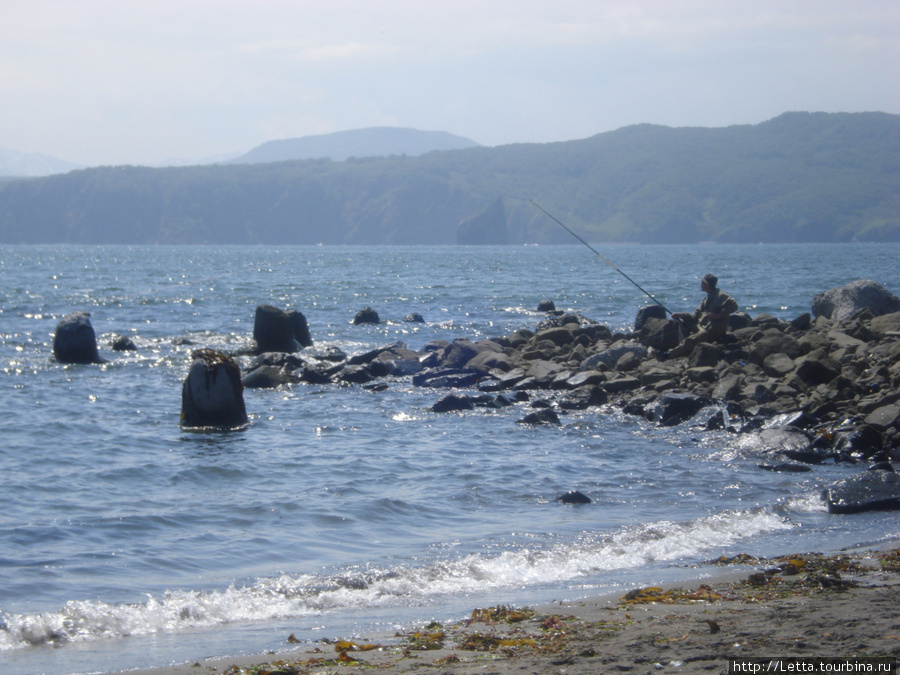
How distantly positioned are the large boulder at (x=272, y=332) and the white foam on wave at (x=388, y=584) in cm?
1535

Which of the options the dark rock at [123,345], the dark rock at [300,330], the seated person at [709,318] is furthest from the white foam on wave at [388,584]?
the dark rock at [123,345]

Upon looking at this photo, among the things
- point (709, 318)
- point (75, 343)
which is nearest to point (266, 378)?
point (75, 343)

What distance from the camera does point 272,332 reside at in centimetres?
2262

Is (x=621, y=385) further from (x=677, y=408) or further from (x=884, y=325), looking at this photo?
(x=884, y=325)

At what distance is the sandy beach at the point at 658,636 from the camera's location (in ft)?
15.2

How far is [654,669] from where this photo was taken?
4535 mm

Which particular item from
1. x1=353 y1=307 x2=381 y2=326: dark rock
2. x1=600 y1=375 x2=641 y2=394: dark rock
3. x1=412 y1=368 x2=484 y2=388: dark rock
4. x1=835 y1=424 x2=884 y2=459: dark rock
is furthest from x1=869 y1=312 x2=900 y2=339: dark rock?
x1=353 y1=307 x2=381 y2=326: dark rock

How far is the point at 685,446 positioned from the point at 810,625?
7.75 m

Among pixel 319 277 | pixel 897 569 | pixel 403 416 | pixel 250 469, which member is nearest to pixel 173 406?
pixel 403 416

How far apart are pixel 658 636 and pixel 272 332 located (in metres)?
Result: 18.6

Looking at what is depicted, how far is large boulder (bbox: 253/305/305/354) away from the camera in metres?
22.6

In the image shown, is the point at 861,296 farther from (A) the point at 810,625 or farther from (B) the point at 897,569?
(A) the point at 810,625

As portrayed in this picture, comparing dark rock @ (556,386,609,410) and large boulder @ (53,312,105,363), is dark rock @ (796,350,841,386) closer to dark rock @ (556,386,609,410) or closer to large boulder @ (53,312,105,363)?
dark rock @ (556,386,609,410)

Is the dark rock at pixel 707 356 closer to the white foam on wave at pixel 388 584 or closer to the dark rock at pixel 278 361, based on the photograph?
the white foam on wave at pixel 388 584
